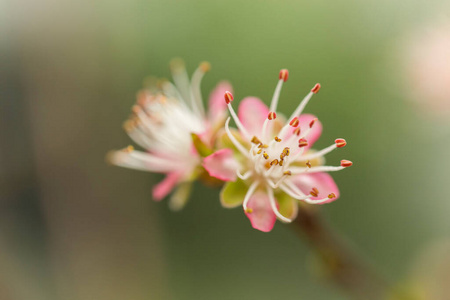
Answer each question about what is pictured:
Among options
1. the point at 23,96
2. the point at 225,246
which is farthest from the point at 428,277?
the point at 23,96

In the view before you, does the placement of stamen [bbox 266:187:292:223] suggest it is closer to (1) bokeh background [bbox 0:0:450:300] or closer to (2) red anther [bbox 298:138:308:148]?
(2) red anther [bbox 298:138:308:148]

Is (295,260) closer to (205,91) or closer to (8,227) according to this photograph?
(205,91)

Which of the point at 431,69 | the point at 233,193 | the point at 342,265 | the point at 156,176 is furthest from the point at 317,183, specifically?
the point at 156,176

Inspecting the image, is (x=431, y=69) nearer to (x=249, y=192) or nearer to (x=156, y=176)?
(x=249, y=192)

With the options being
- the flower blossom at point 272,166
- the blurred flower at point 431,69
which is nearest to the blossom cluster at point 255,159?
the flower blossom at point 272,166

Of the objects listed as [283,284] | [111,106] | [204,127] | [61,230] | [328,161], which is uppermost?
[204,127]

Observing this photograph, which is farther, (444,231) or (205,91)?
(205,91)

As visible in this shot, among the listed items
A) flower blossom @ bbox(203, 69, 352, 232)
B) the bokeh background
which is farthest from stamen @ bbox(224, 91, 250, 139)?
the bokeh background
